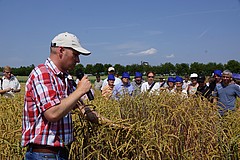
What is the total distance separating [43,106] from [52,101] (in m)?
0.07

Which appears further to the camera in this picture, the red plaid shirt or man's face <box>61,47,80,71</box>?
man's face <box>61,47,80,71</box>

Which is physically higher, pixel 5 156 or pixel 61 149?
pixel 61 149

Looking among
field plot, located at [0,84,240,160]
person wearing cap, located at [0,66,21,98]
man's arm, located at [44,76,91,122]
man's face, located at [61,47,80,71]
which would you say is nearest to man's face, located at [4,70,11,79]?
person wearing cap, located at [0,66,21,98]

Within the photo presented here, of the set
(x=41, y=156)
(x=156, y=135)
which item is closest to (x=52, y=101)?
(x=41, y=156)

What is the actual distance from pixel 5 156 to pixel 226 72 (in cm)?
435

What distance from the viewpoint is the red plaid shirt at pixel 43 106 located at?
6.31 ft

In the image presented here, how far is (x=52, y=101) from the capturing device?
74.1 inches

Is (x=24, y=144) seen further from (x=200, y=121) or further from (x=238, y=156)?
(x=238, y=156)

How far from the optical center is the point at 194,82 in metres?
6.86

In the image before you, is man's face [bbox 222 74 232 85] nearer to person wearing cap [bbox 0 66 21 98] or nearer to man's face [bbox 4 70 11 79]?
person wearing cap [bbox 0 66 21 98]

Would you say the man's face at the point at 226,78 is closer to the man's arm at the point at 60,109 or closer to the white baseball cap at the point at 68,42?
the white baseball cap at the point at 68,42

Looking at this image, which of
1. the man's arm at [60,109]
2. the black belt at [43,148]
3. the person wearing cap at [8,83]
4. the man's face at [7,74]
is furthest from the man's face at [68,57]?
the man's face at [7,74]

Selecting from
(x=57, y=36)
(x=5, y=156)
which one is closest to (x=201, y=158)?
(x=57, y=36)

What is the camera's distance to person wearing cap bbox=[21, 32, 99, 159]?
6.20 ft
